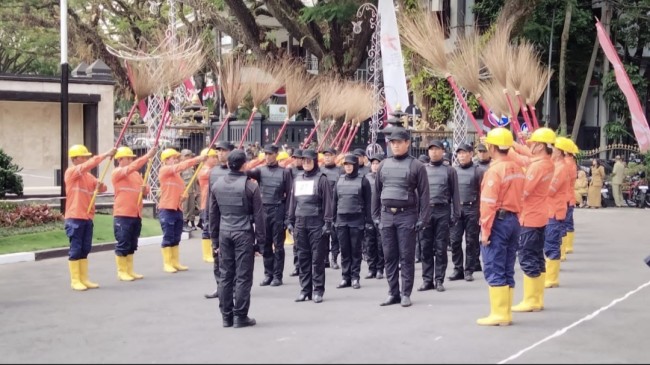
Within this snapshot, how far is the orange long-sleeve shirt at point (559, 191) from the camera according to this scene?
11898 mm

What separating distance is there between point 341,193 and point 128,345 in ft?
15.6

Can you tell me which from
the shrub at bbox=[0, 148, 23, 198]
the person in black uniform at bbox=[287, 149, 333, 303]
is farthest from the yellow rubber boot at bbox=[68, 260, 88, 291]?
the shrub at bbox=[0, 148, 23, 198]

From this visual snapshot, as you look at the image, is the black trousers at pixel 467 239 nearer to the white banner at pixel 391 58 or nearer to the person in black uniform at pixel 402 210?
the person in black uniform at pixel 402 210

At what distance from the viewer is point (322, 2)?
1065 inches

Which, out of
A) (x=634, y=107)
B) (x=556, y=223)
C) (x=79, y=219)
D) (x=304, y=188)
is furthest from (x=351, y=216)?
(x=634, y=107)

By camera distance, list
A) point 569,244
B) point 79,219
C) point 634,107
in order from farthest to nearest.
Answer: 1. point 634,107
2. point 569,244
3. point 79,219

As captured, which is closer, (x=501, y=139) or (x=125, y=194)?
(x=501, y=139)

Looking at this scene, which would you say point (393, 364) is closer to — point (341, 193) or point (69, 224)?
point (341, 193)

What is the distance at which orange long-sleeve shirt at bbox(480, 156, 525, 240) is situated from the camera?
973 centimetres

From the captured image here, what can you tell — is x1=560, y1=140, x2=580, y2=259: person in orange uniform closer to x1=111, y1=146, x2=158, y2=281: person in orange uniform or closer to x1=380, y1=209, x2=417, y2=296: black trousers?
x1=380, y1=209, x2=417, y2=296: black trousers

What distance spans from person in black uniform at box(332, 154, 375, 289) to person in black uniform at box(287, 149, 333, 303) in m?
0.79

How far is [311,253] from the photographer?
11.6 m

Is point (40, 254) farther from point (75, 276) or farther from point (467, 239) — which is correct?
point (467, 239)

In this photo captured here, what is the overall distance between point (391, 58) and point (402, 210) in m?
13.2
